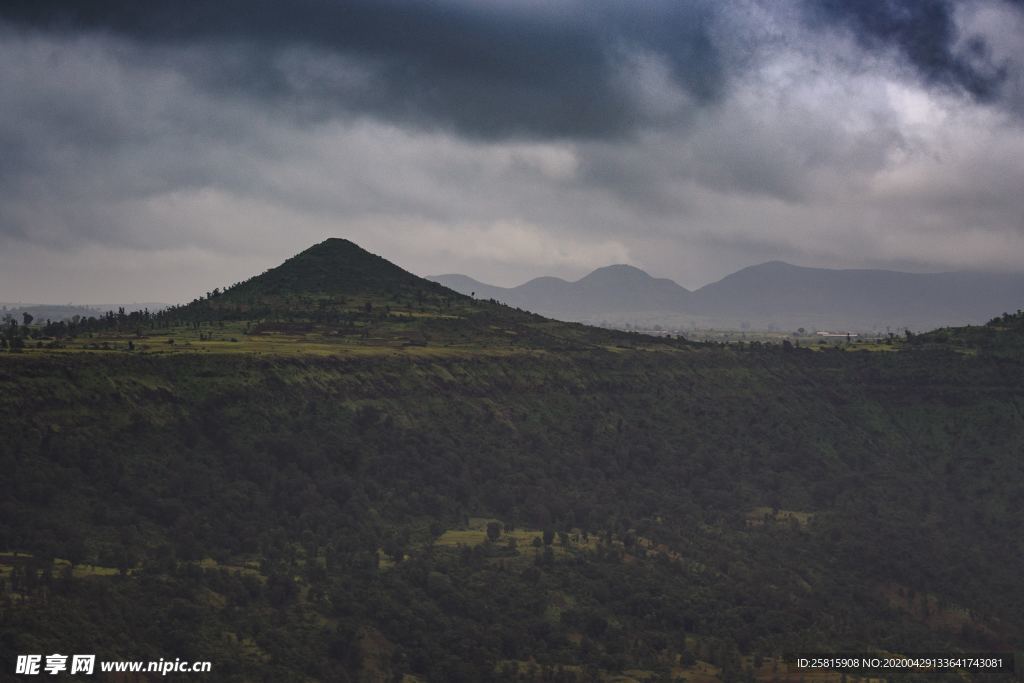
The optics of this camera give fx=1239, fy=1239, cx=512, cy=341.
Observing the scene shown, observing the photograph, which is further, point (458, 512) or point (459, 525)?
point (458, 512)

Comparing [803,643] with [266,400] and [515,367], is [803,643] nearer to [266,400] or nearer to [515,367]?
[266,400]

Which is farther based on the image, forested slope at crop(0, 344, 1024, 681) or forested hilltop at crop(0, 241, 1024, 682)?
forested hilltop at crop(0, 241, 1024, 682)

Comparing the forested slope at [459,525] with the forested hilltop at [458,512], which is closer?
the forested slope at [459,525]

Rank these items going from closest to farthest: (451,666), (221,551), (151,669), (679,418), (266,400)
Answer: (151,669), (451,666), (221,551), (266,400), (679,418)

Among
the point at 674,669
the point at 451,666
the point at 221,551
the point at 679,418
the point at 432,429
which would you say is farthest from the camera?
the point at 679,418

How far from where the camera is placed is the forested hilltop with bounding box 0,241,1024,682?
3868 inches

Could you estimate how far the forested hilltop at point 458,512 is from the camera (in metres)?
98.2

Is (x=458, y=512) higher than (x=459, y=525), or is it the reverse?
(x=458, y=512)

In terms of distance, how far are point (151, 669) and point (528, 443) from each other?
85.4 meters

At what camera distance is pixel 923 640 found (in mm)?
118250

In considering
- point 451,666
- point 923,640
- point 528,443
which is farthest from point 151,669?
point 528,443

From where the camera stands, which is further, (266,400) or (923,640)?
(266,400)

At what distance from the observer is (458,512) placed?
139750 mm

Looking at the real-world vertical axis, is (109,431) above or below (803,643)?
above
